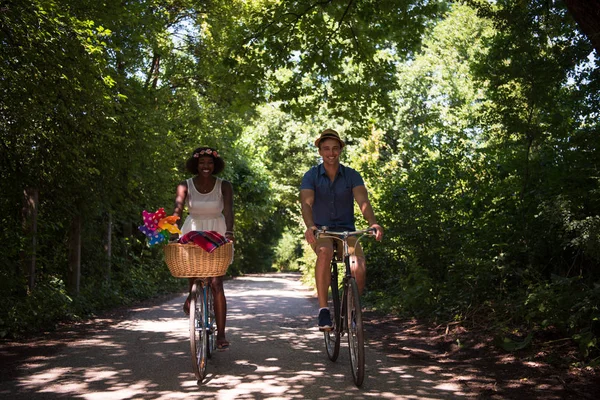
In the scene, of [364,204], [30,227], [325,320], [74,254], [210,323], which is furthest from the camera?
[74,254]

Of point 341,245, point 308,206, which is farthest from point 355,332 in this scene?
point 308,206

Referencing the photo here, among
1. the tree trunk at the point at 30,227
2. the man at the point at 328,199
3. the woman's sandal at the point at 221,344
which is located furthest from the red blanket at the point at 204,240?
the tree trunk at the point at 30,227

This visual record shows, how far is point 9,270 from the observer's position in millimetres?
9203

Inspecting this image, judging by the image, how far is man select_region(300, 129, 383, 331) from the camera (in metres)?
6.14

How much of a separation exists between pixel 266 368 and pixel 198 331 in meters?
0.99

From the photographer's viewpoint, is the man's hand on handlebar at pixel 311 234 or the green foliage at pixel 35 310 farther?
the green foliage at pixel 35 310

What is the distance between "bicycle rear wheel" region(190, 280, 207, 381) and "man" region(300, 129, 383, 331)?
1.16 meters

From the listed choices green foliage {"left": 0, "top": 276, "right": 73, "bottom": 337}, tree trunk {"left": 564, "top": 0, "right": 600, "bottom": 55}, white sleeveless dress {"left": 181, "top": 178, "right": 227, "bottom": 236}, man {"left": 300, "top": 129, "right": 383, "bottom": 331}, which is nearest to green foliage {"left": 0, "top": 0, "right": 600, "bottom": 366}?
green foliage {"left": 0, "top": 276, "right": 73, "bottom": 337}

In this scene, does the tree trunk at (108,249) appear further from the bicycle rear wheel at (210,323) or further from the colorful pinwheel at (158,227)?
the colorful pinwheel at (158,227)

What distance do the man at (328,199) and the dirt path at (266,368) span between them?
38.4 inches

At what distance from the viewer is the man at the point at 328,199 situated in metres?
6.14

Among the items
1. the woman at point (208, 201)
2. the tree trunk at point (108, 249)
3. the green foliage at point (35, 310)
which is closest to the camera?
the woman at point (208, 201)

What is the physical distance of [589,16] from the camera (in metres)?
5.43

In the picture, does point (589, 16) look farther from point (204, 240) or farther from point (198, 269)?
point (198, 269)
